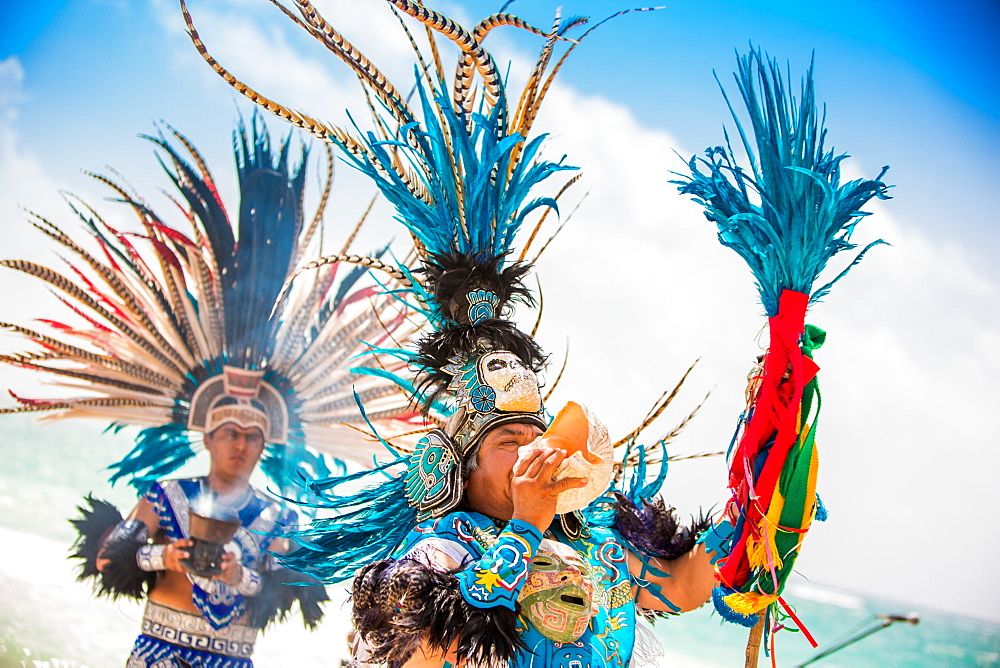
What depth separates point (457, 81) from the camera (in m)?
2.98

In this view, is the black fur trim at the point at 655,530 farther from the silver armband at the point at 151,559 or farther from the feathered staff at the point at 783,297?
the silver armband at the point at 151,559

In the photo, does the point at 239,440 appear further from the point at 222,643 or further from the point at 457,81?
the point at 457,81

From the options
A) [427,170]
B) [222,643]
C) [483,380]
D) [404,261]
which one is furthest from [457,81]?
[222,643]

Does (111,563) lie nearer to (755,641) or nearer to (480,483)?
Answer: (480,483)

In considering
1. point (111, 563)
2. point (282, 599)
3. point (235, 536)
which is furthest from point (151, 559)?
point (282, 599)

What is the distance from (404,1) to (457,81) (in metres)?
0.35

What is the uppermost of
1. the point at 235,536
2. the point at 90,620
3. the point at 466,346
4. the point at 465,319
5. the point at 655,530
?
the point at 465,319

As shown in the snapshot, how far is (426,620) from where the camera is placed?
2031 millimetres

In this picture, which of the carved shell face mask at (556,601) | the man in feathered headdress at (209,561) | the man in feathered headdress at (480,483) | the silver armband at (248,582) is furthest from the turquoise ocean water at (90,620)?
the carved shell face mask at (556,601)

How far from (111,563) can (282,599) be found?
817 millimetres

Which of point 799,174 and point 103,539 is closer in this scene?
point 799,174

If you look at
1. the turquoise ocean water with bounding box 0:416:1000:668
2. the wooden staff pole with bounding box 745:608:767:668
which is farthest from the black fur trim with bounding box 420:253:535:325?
the turquoise ocean water with bounding box 0:416:1000:668

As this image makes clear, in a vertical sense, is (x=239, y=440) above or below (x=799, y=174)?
below

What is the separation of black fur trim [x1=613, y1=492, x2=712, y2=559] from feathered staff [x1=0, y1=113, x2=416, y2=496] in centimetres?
202
